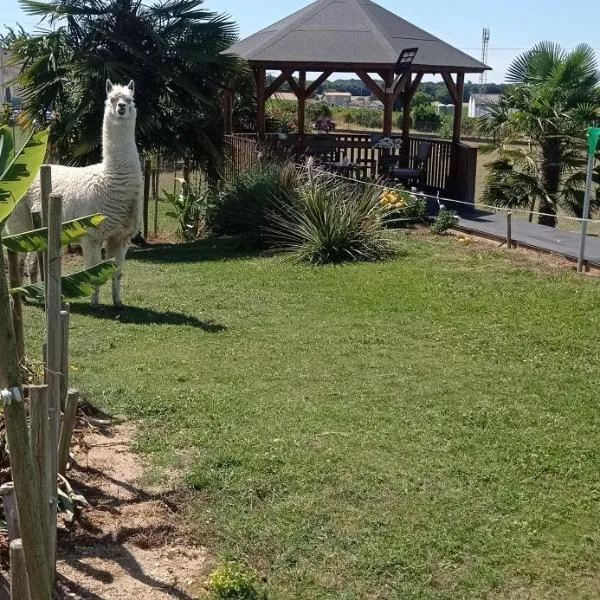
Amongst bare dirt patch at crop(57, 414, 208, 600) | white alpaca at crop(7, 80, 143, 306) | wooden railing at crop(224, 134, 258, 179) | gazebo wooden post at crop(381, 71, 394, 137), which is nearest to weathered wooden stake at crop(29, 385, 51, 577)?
bare dirt patch at crop(57, 414, 208, 600)

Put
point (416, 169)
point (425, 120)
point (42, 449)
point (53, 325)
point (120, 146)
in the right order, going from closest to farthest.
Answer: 1. point (42, 449)
2. point (53, 325)
3. point (120, 146)
4. point (416, 169)
5. point (425, 120)

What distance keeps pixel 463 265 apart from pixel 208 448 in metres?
6.97

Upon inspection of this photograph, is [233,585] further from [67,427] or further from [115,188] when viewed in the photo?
[115,188]

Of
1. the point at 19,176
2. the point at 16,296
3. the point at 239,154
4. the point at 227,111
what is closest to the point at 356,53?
A: the point at 239,154

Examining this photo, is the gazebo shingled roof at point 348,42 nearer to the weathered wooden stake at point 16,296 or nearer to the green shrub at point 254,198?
the green shrub at point 254,198

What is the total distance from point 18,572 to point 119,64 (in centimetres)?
1304

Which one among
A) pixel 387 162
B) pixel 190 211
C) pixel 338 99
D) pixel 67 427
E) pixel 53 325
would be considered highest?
pixel 338 99

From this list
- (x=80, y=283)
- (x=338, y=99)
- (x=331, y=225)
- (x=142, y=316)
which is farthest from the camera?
(x=338, y=99)

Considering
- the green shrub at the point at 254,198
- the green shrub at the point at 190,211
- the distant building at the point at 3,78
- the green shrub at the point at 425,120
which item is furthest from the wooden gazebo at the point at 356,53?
the green shrub at the point at 425,120

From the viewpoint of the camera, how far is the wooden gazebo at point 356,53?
53.4 feet

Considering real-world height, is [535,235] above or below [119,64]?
below

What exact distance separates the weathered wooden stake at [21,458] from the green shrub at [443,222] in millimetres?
11803

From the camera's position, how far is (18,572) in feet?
9.71

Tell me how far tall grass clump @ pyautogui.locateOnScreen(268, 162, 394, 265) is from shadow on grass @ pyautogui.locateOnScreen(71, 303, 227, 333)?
324 cm
